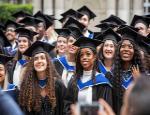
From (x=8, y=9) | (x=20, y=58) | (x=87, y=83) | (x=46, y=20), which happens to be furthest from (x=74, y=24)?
(x=8, y=9)

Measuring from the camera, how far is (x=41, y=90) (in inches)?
259

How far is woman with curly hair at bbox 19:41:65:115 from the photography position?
6504 mm

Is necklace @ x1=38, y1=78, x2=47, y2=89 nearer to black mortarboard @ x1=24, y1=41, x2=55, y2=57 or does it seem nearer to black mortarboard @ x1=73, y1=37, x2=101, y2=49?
black mortarboard @ x1=24, y1=41, x2=55, y2=57

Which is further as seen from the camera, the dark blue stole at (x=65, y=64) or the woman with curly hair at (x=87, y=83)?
the dark blue stole at (x=65, y=64)

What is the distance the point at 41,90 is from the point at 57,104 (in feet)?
0.88

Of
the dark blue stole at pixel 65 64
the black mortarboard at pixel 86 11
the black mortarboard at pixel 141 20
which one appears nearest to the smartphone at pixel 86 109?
the dark blue stole at pixel 65 64

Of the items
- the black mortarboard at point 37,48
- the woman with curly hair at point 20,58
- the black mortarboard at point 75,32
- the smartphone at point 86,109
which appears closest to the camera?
the smartphone at point 86,109

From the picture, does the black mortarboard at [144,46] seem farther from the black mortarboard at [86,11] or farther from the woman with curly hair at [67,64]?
the black mortarboard at [86,11]

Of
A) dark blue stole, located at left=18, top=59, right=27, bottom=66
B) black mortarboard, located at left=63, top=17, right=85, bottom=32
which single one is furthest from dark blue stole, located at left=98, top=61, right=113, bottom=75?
black mortarboard, located at left=63, top=17, right=85, bottom=32

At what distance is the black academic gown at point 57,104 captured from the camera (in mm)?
6512

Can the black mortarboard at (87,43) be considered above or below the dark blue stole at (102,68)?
above

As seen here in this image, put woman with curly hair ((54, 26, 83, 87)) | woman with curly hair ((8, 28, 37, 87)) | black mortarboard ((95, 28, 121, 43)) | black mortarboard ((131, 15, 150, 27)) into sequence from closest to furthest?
1. black mortarboard ((95, 28, 121, 43))
2. woman with curly hair ((54, 26, 83, 87))
3. woman with curly hair ((8, 28, 37, 87))
4. black mortarboard ((131, 15, 150, 27))

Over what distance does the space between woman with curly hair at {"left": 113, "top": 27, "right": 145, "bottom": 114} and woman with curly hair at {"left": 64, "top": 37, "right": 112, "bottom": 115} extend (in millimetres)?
186

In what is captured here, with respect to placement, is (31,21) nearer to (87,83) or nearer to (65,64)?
(65,64)
